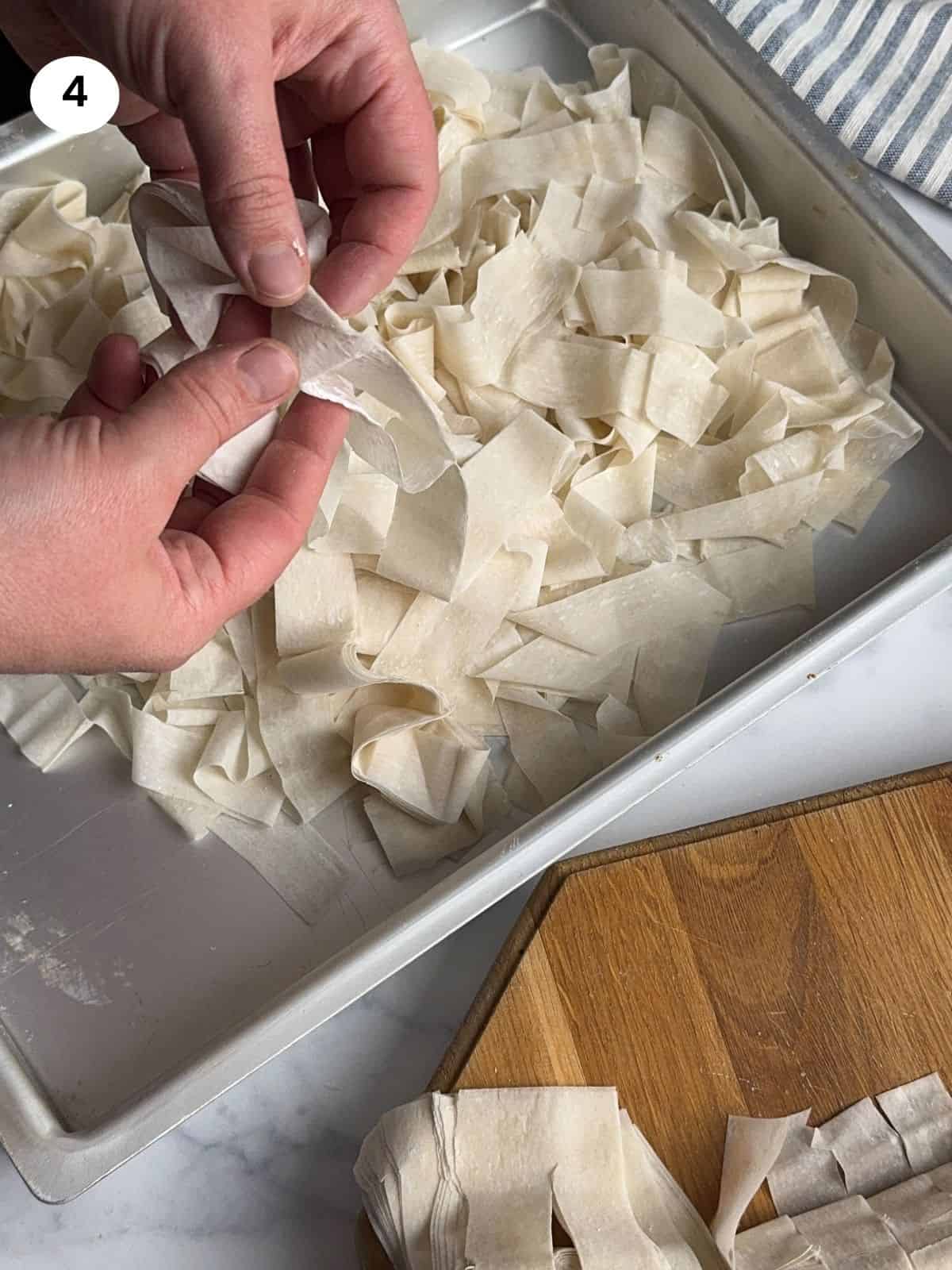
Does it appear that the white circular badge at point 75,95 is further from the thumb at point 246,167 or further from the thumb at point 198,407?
the thumb at point 198,407

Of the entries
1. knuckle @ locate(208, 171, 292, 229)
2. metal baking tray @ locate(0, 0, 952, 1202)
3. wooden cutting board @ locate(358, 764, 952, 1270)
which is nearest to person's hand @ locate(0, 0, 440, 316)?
knuckle @ locate(208, 171, 292, 229)

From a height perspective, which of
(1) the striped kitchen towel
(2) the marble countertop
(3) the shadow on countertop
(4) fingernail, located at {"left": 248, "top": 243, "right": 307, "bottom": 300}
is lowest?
(2) the marble countertop

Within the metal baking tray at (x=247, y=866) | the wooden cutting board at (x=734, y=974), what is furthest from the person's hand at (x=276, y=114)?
the wooden cutting board at (x=734, y=974)

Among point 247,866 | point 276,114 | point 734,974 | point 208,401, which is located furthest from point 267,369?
point 734,974

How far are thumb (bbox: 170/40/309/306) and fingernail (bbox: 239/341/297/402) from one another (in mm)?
41

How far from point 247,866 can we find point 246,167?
56 centimetres

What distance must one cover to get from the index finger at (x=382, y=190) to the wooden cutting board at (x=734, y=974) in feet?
Result: 1.61

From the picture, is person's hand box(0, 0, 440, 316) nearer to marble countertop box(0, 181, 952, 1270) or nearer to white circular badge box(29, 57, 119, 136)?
white circular badge box(29, 57, 119, 136)

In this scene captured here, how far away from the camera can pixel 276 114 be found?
86cm

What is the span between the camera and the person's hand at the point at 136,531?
2.60 feet

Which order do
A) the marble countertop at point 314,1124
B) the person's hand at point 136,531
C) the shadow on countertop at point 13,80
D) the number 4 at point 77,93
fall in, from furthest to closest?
the shadow on countertop at point 13,80
the number 4 at point 77,93
the marble countertop at point 314,1124
the person's hand at point 136,531

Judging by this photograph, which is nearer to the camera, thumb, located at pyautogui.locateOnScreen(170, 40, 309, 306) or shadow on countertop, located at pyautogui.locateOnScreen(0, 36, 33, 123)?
thumb, located at pyautogui.locateOnScreen(170, 40, 309, 306)

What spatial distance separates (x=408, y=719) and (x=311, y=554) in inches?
6.9

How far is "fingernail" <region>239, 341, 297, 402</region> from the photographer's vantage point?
847mm
